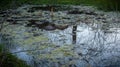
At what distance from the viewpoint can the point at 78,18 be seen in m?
8.22

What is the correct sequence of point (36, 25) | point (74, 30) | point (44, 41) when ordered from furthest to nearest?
point (36, 25), point (74, 30), point (44, 41)

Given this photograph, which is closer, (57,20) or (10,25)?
(10,25)

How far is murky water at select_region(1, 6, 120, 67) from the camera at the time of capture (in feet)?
15.5

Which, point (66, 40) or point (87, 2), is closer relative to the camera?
point (66, 40)

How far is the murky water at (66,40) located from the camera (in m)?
4.74

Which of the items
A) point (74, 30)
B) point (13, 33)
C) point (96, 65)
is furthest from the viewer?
point (74, 30)

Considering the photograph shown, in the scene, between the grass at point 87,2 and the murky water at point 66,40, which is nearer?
the murky water at point 66,40

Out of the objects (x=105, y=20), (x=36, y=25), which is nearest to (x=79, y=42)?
(x=36, y=25)

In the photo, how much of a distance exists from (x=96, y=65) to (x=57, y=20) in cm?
349

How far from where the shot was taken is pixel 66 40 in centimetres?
588

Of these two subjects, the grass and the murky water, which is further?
the grass

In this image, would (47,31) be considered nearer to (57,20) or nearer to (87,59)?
(57,20)

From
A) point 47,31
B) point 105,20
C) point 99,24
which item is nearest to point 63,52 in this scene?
point 47,31

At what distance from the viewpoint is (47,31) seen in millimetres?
6598
